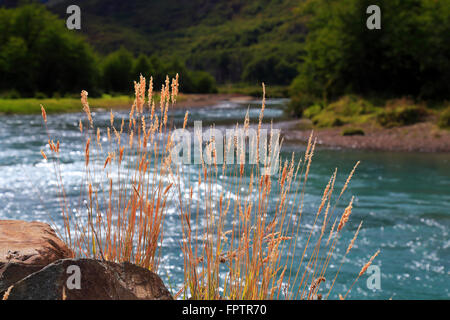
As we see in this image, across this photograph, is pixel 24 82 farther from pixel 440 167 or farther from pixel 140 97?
pixel 140 97

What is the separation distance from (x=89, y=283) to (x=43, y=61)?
62.1 meters

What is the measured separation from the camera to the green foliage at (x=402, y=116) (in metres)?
24.2

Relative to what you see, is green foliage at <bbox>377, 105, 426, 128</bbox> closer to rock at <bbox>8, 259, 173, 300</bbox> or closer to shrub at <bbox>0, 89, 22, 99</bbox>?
rock at <bbox>8, 259, 173, 300</bbox>

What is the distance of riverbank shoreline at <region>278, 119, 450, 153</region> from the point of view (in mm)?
19709

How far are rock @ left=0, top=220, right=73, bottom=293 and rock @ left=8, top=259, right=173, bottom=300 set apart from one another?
329 mm

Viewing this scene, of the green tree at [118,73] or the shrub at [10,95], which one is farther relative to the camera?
the green tree at [118,73]

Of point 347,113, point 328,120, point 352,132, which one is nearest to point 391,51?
point 347,113

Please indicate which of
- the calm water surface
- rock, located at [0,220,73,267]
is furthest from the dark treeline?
rock, located at [0,220,73,267]

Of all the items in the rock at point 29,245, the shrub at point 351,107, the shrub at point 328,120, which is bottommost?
the shrub at point 328,120

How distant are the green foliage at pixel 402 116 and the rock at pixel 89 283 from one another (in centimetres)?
2283

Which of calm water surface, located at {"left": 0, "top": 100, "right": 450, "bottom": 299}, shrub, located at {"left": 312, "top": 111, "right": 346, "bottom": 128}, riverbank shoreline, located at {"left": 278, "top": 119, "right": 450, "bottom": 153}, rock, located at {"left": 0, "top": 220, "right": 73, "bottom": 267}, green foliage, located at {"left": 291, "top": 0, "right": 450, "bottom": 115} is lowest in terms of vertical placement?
calm water surface, located at {"left": 0, "top": 100, "right": 450, "bottom": 299}

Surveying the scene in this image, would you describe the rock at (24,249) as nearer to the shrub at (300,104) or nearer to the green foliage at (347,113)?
the green foliage at (347,113)

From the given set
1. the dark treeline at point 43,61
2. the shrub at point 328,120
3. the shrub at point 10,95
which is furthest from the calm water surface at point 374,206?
the dark treeline at point 43,61

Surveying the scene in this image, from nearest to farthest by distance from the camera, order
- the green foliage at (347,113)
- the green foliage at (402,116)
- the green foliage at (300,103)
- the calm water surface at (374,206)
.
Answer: the calm water surface at (374,206) < the green foliage at (402,116) < the green foliage at (347,113) < the green foliage at (300,103)
